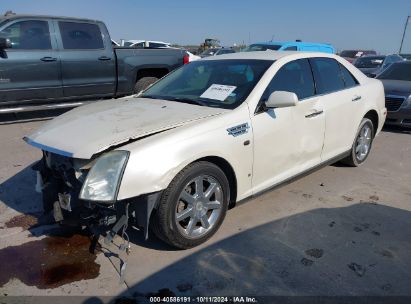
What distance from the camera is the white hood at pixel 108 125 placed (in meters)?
2.91

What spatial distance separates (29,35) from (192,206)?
5540 millimetres

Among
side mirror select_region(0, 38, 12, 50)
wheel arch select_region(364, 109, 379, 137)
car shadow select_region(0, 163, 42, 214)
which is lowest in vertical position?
car shadow select_region(0, 163, 42, 214)

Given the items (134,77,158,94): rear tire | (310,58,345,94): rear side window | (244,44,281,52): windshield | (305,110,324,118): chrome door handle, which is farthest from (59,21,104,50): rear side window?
(244,44,281,52): windshield

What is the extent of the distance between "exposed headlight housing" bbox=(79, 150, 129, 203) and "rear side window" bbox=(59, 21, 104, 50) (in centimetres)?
542

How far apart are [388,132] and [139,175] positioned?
21.8 ft

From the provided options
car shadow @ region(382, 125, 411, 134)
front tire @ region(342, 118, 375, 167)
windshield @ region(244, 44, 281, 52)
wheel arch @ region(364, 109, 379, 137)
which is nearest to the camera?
front tire @ region(342, 118, 375, 167)

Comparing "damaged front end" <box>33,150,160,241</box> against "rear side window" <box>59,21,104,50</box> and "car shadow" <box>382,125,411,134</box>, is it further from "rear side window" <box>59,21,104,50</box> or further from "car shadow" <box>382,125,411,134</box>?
"car shadow" <box>382,125,411,134</box>

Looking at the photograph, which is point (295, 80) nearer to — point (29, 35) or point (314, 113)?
point (314, 113)

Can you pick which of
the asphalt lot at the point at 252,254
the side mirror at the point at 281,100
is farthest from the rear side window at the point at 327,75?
the asphalt lot at the point at 252,254

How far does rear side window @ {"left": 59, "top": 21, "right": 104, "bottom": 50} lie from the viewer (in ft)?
24.5

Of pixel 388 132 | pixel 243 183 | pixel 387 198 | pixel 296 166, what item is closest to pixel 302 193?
pixel 296 166

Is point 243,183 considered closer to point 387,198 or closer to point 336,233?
point 336,233

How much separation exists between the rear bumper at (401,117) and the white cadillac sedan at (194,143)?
11.9 ft

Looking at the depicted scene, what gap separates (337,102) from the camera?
457 centimetres
